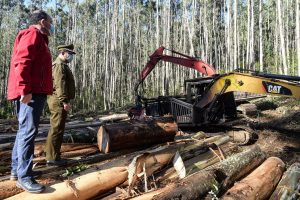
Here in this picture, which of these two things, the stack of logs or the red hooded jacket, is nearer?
the red hooded jacket

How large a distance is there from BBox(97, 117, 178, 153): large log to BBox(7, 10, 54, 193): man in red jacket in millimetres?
2304

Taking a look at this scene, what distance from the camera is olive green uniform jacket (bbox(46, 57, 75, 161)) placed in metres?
5.66

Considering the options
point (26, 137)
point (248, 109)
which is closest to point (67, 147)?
point (26, 137)

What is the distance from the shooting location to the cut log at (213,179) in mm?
4521

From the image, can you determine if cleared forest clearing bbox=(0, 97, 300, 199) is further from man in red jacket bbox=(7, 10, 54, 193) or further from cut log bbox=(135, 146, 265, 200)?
man in red jacket bbox=(7, 10, 54, 193)

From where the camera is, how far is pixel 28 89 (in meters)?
4.20

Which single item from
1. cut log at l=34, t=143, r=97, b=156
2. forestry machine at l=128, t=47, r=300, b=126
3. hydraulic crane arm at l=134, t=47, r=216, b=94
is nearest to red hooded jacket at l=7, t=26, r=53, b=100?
cut log at l=34, t=143, r=97, b=156

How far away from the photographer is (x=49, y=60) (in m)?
4.66

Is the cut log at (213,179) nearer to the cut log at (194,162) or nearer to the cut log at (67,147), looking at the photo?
the cut log at (194,162)

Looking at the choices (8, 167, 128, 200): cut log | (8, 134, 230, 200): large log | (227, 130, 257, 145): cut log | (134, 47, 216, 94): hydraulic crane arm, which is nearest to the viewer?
(8, 167, 128, 200): cut log

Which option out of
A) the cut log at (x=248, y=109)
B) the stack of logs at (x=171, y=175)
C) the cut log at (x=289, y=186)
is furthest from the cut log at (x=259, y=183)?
the cut log at (x=248, y=109)

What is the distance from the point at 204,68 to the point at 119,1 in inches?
1249

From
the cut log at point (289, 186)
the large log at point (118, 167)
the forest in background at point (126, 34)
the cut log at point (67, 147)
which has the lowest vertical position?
the cut log at point (289, 186)

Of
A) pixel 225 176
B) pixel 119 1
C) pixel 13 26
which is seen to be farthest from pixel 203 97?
pixel 13 26
